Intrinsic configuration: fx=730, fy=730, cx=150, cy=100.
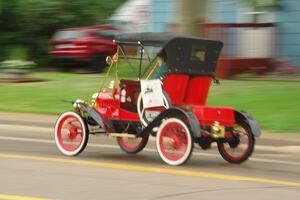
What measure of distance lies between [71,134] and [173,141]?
5.58 ft

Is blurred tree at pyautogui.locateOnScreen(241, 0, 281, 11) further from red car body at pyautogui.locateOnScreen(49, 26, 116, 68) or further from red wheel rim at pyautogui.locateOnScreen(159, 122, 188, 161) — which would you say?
red wheel rim at pyautogui.locateOnScreen(159, 122, 188, 161)

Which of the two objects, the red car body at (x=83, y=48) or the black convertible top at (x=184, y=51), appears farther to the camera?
the red car body at (x=83, y=48)

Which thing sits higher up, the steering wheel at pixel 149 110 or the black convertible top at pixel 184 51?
the black convertible top at pixel 184 51

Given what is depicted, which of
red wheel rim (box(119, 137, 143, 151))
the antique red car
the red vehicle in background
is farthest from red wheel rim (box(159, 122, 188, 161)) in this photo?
the red vehicle in background

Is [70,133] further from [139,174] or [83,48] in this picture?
[83,48]

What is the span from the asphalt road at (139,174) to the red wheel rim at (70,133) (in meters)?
0.20

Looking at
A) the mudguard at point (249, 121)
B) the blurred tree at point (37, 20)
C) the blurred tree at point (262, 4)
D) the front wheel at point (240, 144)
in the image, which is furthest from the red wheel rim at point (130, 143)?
the blurred tree at point (37, 20)

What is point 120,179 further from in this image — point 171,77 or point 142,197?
point 171,77

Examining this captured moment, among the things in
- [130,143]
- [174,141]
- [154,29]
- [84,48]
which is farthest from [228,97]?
[84,48]

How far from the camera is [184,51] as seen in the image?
9.95m

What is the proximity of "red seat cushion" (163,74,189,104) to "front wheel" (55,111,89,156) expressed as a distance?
1321 mm

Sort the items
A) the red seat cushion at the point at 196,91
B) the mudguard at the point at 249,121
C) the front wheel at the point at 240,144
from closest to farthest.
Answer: the mudguard at the point at 249,121 → the front wheel at the point at 240,144 → the red seat cushion at the point at 196,91

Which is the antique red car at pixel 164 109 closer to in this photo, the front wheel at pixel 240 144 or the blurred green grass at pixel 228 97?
the front wheel at pixel 240 144

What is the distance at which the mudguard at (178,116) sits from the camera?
9219 millimetres
